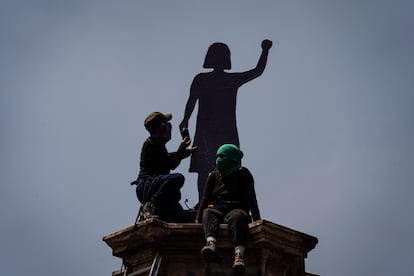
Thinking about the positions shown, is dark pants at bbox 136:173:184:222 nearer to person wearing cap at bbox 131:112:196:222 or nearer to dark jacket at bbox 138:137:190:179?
person wearing cap at bbox 131:112:196:222

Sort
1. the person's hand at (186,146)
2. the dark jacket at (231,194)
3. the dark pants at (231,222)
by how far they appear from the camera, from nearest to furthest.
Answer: the dark pants at (231,222) < the dark jacket at (231,194) < the person's hand at (186,146)

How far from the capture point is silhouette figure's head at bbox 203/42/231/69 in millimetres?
14000

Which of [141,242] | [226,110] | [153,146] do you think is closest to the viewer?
[141,242]

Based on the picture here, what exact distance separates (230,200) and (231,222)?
662mm

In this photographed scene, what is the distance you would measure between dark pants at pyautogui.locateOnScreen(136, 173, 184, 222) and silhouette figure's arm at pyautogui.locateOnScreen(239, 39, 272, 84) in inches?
117

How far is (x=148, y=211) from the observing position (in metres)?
11.2

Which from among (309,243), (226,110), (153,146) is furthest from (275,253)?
(226,110)

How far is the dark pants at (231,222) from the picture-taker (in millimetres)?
10242

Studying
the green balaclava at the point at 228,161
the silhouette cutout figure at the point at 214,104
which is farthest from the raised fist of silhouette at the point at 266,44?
the green balaclava at the point at 228,161

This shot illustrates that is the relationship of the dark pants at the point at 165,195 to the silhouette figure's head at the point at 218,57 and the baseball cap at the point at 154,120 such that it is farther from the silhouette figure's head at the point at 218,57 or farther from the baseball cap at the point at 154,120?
the silhouette figure's head at the point at 218,57

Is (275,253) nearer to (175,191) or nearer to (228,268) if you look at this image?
(228,268)

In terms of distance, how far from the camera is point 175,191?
37.1 feet

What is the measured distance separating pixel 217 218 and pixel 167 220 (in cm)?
93

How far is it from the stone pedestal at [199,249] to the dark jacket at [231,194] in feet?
1.45
